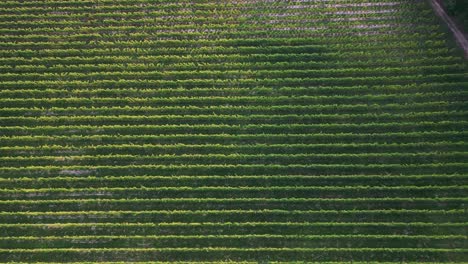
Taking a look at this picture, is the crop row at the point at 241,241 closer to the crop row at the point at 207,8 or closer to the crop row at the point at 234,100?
the crop row at the point at 234,100

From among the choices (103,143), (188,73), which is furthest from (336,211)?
(103,143)

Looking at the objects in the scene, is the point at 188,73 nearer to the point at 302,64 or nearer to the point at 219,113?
the point at 219,113

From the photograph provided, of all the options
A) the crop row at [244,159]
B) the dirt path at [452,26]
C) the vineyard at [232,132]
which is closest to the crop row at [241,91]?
the vineyard at [232,132]

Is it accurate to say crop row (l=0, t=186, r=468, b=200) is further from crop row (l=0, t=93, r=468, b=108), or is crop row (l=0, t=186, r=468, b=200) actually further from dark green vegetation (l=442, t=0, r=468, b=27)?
dark green vegetation (l=442, t=0, r=468, b=27)

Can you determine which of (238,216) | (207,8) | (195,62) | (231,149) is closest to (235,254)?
(238,216)

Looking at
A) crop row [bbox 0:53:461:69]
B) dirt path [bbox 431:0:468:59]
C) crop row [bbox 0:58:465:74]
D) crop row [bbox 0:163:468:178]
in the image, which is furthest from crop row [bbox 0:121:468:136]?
dirt path [bbox 431:0:468:59]

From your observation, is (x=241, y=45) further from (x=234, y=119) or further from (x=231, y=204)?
(x=231, y=204)
